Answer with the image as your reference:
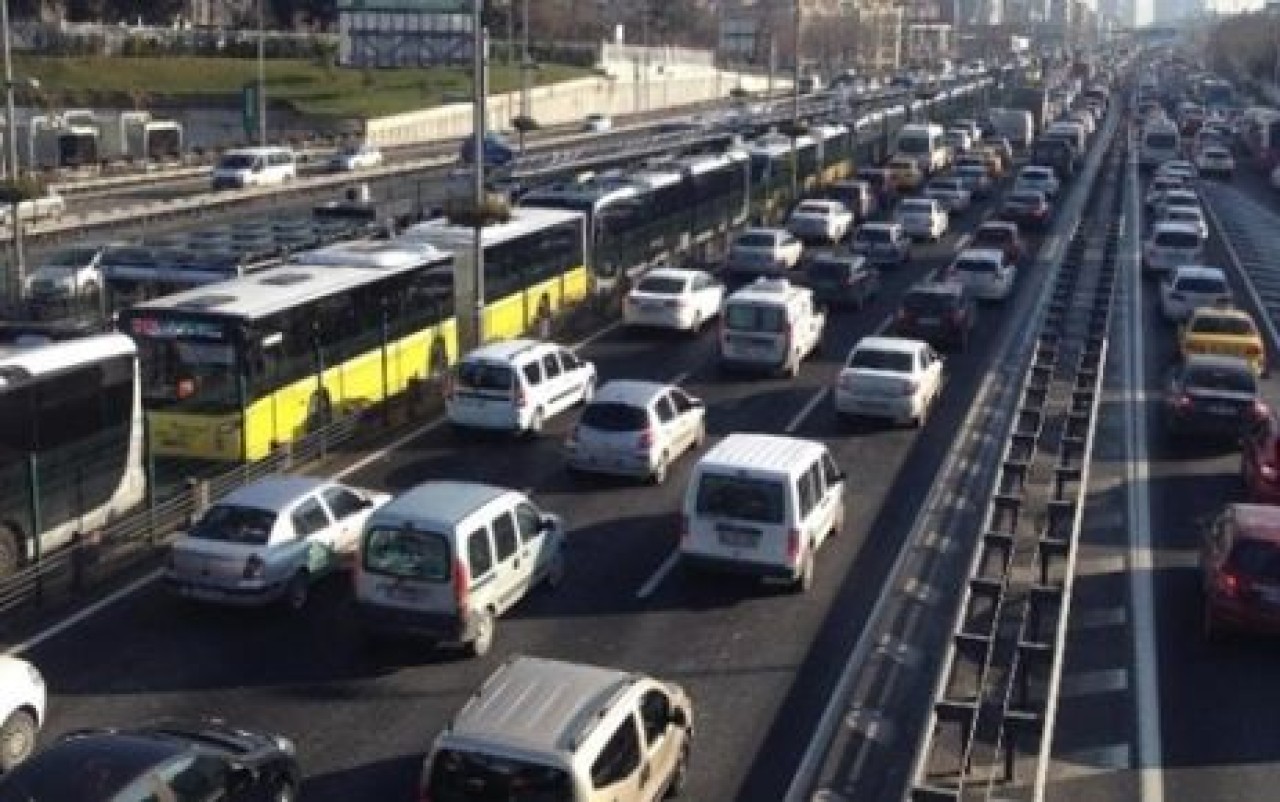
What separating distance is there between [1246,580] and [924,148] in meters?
60.4

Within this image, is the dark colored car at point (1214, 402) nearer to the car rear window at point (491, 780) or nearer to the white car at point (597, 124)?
the car rear window at point (491, 780)

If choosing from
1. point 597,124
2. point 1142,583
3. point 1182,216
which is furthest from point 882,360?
point 597,124

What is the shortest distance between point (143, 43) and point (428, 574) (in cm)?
9171

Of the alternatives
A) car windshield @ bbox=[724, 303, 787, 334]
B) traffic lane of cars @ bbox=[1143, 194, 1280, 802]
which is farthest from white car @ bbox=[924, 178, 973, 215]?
traffic lane of cars @ bbox=[1143, 194, 1280, 802]

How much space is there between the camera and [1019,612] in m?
16.8

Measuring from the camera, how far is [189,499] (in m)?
20.7

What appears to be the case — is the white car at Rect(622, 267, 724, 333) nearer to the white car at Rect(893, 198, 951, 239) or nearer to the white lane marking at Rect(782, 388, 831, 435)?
the white lane marking at Rect(782, 388, 831, 435)

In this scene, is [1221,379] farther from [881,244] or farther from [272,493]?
[881,244]

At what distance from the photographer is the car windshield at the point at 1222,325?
3092cm

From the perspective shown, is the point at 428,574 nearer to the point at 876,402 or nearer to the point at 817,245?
the point at 876,402

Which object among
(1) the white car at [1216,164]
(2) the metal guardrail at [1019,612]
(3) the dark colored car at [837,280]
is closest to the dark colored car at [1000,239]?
(3) the dark colored car at [837,280]

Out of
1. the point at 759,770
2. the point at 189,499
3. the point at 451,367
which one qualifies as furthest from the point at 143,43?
the point at 759,770

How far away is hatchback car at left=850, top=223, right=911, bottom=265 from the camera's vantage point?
149 ft

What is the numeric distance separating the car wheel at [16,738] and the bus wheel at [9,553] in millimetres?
4529
